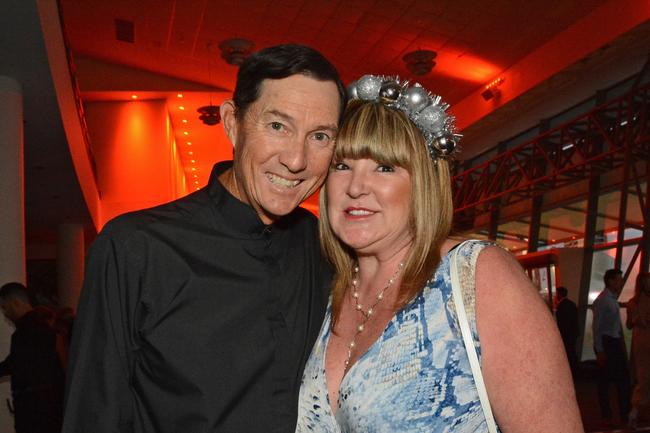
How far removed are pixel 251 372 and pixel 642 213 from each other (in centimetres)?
907

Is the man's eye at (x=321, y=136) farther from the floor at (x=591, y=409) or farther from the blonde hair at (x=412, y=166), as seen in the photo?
the floor at (x=591, y=409)

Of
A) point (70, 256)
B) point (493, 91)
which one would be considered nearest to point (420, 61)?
point (493, 91)

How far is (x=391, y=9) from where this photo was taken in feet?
30.0

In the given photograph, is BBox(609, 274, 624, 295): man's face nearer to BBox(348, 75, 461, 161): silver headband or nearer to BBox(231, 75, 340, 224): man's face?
BBox(348, 75, 461, 161): silver headband

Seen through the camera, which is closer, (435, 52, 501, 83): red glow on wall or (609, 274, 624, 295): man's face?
(609, 274, 624, 295): man's face

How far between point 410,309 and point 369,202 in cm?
35

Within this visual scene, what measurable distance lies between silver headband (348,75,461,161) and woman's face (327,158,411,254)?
148 mm

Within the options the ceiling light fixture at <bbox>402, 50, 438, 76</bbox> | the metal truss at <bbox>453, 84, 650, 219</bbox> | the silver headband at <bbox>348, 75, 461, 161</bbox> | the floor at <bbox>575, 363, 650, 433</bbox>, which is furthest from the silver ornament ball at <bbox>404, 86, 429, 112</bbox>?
the ceiling light fixture at <bbox>402, 50, 438, 76</bbox>

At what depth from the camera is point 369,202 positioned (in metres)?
1.98

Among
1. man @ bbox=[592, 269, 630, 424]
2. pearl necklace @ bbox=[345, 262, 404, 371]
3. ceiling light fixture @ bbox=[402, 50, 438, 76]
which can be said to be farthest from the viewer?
ceiling light fixture @ bbox=[402, 50, 438, 76]

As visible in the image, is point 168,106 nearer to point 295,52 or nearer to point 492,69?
point 492,69

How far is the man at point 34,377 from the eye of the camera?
14.7 feet

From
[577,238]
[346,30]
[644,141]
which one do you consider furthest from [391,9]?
[577,238]

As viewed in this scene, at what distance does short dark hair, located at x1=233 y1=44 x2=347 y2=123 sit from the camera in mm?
1867
